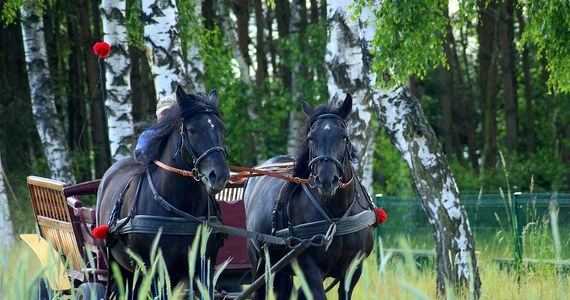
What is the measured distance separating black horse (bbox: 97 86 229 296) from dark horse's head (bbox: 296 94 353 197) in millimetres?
703

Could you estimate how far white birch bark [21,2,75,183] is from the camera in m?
18.5

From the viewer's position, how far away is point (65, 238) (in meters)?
8.79

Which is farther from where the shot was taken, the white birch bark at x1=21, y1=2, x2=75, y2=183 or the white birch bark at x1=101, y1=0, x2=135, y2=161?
the white birch bark at x1=21, y1=2, x2=75, y2=183

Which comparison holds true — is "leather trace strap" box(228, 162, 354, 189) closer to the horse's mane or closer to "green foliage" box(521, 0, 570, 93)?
the horse's mane

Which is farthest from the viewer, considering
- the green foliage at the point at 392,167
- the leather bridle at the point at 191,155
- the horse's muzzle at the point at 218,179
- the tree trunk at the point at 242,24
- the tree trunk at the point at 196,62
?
the tree trunk at the point at 242,24

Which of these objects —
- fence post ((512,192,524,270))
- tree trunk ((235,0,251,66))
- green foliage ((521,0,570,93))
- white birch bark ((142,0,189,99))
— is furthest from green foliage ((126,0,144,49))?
green foliage ((521,0,570,93))

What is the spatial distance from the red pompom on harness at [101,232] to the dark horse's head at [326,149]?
1.45 metres

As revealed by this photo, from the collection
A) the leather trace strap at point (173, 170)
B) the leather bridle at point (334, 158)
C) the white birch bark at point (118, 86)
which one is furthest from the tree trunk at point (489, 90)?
the leather trace strap at point (173, 170)

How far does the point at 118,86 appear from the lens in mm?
14406

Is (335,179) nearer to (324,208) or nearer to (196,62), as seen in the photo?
(324,208)

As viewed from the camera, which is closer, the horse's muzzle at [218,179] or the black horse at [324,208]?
the horse's muzzle at [218,179]

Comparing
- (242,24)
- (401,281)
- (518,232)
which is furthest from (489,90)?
(401,281)

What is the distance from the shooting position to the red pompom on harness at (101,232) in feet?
23.9

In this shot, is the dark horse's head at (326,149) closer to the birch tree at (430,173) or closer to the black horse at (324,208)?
the black horse at (324,208)
